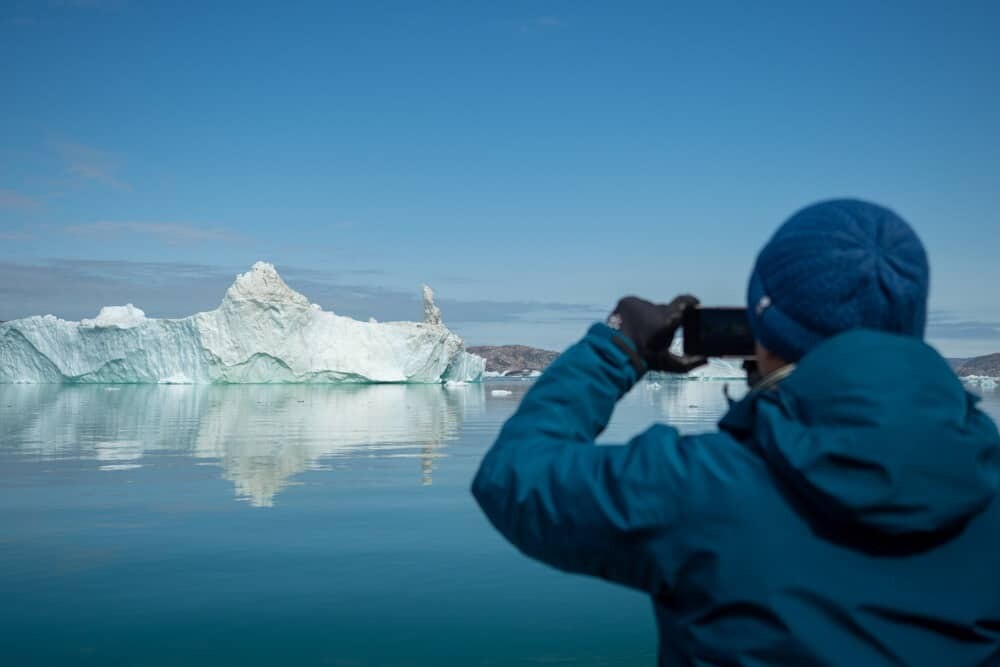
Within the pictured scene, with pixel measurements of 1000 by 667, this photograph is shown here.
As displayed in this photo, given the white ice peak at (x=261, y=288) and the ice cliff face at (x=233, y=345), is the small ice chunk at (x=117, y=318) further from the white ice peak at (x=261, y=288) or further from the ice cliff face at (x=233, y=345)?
the white ice peak at (x=261, y=288)

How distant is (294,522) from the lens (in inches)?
252

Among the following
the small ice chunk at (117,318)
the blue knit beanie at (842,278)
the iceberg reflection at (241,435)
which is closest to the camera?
the blue knit beanie at (842,278)

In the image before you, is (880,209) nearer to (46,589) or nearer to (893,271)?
(893,271)

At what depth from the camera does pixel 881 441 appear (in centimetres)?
82

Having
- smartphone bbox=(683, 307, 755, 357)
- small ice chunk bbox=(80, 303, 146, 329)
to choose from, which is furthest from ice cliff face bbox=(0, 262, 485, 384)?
smartphone bbox=(683, 307, 755, 357)

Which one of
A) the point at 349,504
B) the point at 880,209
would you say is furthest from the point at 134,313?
the point at 880,209

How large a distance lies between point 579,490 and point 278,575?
170 inches

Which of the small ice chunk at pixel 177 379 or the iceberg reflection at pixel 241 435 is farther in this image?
the small ice chunk at pixel 177 379

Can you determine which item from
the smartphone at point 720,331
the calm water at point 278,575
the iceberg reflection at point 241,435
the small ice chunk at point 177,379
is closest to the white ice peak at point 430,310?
the small ice chunk at point 177,379

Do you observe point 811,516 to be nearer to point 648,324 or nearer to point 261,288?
point 648,324

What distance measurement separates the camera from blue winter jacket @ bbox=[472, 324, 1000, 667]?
829 millimetres

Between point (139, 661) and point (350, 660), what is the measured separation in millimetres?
855

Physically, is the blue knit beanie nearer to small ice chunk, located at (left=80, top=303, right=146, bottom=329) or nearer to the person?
the person

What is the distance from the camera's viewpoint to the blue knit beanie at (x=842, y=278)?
3.18 ft
